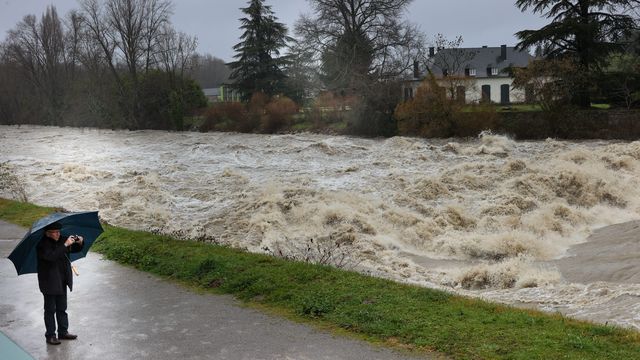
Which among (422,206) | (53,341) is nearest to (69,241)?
(53,341)

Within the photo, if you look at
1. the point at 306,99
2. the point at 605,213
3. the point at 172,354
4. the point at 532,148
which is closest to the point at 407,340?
the point at 172,354

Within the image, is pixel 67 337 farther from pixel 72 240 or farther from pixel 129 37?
pixel 129 37

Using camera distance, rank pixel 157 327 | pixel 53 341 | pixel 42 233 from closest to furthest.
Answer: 1. pixel 42 233
2. pixel 53 341
3. pixel 157 327

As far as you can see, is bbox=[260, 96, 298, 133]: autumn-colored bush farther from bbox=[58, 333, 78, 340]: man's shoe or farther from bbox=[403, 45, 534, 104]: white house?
bbox=[58, 333, 78, 340]: man's shoe

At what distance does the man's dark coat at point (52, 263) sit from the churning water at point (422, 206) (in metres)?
6.55

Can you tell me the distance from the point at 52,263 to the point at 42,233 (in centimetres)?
35

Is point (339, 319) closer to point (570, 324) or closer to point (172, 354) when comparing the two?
point (172, 354)

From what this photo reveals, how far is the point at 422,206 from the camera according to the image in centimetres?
1847

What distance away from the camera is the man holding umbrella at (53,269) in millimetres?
6664

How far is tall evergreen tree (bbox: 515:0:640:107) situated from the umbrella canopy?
32.9 meters

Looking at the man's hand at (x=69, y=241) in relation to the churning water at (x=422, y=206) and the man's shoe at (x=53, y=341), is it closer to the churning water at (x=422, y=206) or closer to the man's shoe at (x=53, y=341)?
the man's shoe at (x=53, y=341)

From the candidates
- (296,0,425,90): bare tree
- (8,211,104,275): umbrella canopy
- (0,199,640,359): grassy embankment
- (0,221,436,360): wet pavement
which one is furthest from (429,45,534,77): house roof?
(8,211,104,275): umbrella canopy

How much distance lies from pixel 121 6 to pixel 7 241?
4744 cm

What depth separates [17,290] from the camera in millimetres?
9273
